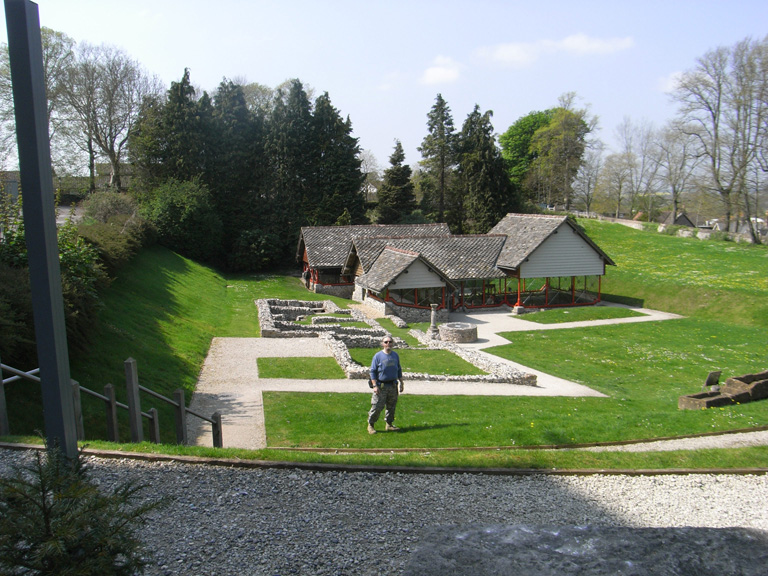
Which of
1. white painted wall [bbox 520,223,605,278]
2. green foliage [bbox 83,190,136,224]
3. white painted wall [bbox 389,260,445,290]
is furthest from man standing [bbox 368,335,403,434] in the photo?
green foliage [bbox 83,190,136,224]

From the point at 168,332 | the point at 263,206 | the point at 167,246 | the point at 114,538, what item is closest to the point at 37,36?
the point at 114,538

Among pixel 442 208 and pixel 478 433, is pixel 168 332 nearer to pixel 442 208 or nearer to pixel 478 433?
pixel 478 433

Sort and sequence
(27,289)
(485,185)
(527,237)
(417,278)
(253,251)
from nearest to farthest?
1. (27,289)
2. (417,278)
3. (527,237)
4. (253,251)
5. (485,185)

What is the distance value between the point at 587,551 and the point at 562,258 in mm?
32189

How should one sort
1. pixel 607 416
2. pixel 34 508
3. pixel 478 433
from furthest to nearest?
pixel 607 416
pixel 478 433
pixel 34 508

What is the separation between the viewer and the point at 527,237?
3797 centimetres

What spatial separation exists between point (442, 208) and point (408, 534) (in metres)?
58.4

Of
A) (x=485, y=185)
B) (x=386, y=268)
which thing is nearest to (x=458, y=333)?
(x=386, y=268)

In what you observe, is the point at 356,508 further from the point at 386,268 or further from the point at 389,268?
the point at 386,268

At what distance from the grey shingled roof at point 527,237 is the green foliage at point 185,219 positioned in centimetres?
2427

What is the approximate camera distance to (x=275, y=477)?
841 centimetres

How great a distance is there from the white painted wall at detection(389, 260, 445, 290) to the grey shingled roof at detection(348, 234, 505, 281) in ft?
7.18

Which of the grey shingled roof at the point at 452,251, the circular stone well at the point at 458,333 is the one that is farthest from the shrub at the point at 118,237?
the circular stone well at the point at 458,333

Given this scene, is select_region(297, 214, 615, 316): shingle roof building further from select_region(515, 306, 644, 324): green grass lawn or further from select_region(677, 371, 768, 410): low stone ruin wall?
select_region(677, 371, 768, 410): low stone ruin wall
